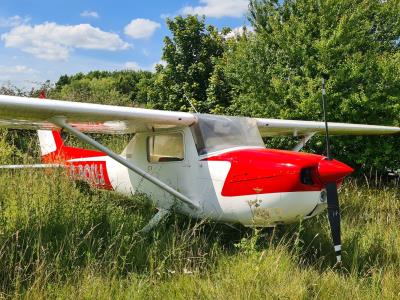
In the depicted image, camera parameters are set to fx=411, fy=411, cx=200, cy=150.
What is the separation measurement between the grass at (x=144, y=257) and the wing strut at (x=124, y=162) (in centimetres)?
48

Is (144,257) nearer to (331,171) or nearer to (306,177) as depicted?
(306,177)

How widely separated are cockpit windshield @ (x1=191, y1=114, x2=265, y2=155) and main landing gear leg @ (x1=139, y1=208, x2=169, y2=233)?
955 mm

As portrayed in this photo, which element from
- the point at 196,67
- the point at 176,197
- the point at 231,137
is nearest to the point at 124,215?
the point at 176,197

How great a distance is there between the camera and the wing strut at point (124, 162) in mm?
4805

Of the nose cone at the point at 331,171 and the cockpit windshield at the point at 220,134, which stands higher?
the cockpit windshield at the point at 220,134

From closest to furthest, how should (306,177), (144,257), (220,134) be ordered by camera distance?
(306,177)
(144,257)
(220,134)

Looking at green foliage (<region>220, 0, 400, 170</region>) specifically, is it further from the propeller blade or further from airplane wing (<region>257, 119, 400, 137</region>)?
the propeller blade

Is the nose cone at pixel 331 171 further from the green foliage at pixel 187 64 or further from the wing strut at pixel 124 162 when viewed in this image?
the green foliage at pixel 187 64

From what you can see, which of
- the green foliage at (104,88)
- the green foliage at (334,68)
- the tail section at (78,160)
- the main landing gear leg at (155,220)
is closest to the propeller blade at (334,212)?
the main landing gear leg at (155,220)

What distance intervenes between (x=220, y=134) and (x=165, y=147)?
94 centimetres

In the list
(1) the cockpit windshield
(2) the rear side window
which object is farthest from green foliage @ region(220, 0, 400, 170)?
(2) the rear side window

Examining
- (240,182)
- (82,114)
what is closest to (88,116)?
(82,114)

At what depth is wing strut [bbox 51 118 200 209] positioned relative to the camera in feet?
15.8

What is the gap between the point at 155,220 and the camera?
208 inches
